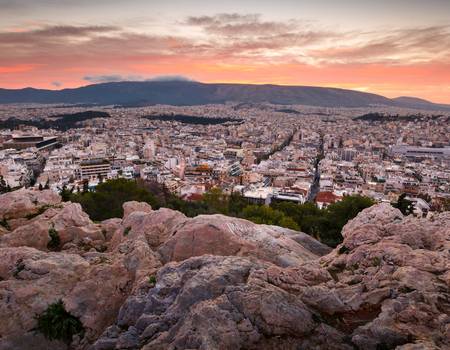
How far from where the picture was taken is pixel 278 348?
7.39m

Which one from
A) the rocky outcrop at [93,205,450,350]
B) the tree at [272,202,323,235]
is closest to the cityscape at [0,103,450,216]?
the tree at [272,202,323,235]

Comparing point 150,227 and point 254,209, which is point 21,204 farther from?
point 254,209

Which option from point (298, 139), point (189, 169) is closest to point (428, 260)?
point (189, 169)

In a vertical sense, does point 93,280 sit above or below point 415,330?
below

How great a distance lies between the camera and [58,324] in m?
9.81

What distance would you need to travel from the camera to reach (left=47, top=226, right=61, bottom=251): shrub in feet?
50.7

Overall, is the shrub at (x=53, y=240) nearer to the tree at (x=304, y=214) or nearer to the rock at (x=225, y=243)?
the rock at (x=225, y=243)

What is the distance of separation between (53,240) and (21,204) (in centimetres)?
517

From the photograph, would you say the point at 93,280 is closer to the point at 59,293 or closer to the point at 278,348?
the point at 59,293

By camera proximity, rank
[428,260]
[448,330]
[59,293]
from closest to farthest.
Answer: [448,330], [428,260], [59,293]

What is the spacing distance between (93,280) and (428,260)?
9.39 meters

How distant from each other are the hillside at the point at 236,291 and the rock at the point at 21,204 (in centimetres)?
428

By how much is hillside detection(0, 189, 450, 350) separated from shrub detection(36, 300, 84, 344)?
0.03 metres

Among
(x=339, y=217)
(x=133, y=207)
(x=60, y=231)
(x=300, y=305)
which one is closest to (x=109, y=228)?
(x=60, y=231)
